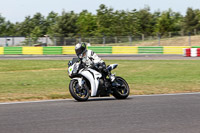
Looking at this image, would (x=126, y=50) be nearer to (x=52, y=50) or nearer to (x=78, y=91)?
(x=52, y=50)

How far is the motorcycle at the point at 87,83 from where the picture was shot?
30.8 ft

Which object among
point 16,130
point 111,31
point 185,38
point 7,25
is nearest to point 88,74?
point 16,130

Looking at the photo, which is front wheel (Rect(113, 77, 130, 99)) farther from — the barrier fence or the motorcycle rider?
the barrier fence

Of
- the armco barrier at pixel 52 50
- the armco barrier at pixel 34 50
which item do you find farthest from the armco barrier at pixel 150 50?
the armco barrier at pixel 34 50

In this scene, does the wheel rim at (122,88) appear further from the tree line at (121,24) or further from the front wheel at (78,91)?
the tree line at (121,24)

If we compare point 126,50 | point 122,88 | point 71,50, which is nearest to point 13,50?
point 71,50

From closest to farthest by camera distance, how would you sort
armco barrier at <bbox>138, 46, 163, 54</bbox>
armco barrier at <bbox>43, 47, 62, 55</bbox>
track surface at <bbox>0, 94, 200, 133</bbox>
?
1. track surface at <bbox>0, 94, 200, 133</bbox>
2. armco barrier at <bbox>138, 46, 163, 54</bbox>
3. armco barrier at <bbox>43, 47, 62, 55</bbox>

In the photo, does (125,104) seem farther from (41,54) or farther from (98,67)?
(41,54)

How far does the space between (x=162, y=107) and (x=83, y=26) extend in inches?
3318

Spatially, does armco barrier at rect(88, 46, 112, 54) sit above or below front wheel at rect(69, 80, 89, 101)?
above

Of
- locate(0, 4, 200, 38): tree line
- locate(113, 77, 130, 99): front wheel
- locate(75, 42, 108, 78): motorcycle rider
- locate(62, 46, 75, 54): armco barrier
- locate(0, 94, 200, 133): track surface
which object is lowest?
locate(0, 94, 200, 133): track surface

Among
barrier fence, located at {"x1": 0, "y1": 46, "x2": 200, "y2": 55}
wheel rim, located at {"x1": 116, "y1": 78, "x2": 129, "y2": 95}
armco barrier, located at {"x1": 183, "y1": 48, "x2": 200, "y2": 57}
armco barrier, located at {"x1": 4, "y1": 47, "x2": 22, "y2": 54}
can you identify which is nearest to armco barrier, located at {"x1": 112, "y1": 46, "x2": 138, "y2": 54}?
barrier fence, located at {"x1": 0, "y1": 46, "x2": 200, "y2": 55}

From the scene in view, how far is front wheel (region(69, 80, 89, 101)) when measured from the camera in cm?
927

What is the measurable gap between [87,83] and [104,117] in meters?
2.57
